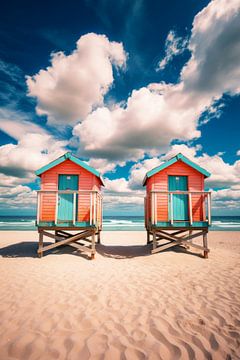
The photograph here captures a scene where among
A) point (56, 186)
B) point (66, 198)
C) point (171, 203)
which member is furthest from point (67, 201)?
point (171, 203)

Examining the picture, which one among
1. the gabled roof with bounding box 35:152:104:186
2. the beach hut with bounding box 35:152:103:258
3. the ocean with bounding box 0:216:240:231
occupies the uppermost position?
the gabled roof with bounding box 35:152:104:186

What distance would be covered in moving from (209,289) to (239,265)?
12.3 feet

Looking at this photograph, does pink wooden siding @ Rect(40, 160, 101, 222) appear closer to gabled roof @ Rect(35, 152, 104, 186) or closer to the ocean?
gabled roof @ Rect(35, 152, 104, 186)

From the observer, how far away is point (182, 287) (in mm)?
5840

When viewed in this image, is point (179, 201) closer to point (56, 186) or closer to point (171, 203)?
point (171, 203)

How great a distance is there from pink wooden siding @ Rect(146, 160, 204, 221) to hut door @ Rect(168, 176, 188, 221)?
22cm

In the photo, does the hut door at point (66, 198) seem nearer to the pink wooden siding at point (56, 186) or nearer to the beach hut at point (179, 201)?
the pink wooden siding at point (56, 186)

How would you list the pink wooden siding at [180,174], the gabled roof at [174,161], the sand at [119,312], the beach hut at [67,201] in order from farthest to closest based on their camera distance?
the gabled roof at [174,161] → the pink wooden siding at [180,174] → the beach hut at [67,201] → the sand at [119,312]

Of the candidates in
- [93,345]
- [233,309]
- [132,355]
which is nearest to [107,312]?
[93,345]

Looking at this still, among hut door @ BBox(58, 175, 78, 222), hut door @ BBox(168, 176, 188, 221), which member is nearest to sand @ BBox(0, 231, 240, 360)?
hut door @ BBox(58, 175, 78, 222)

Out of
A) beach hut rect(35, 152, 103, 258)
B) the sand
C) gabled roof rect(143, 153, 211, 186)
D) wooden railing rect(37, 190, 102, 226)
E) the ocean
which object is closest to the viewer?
the sand

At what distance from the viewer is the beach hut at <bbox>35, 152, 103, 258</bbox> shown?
363 inches

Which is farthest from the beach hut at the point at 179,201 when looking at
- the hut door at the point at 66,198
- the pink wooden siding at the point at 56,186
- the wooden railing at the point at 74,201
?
the hut door at the point at 66,198

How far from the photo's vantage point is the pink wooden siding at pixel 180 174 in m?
9.95
